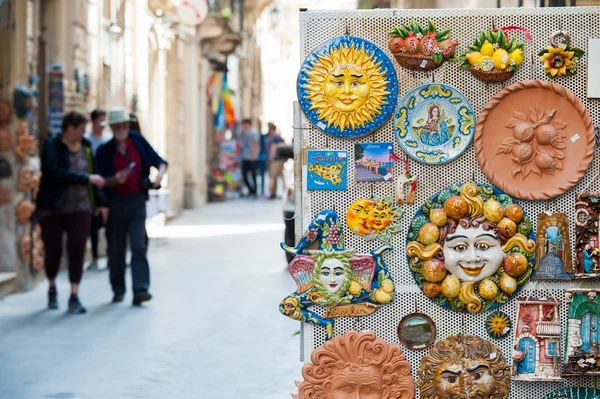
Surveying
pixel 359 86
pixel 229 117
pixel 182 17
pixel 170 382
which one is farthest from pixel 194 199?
pixel 359 86

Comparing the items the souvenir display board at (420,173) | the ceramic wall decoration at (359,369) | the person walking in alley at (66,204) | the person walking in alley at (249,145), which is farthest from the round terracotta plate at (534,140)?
the person walking in alley at (249,145)

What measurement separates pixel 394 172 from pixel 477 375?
0.92 meters

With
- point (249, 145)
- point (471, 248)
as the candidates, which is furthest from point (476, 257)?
point (249, 145)

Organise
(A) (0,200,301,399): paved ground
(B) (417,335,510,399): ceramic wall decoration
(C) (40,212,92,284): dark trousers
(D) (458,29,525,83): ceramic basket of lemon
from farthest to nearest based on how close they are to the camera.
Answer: (C) (40,212,92,284): dark trousers, (A) (0,200,301,399): paved ground, (B) (417,335,510,399): ceramic wall decoration, (D) (458,29,525,83): ceramic basket of lemon

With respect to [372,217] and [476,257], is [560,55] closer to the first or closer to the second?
[476,257]

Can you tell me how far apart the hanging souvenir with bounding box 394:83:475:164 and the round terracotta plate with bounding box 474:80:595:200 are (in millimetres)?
74

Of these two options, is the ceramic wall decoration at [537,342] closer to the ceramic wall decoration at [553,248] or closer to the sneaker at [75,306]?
the ceramic wall decoration at [553,248]

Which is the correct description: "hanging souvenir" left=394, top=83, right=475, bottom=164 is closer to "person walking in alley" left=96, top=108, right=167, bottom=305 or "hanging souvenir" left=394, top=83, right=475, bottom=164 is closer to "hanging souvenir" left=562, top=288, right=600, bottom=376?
"hanging souvenir" left=562, top=288, right=600, bottom=376

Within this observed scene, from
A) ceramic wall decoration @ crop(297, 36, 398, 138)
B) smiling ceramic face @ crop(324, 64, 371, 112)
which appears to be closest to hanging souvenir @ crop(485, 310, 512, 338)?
ceramic wall decoration @ crop(297, 36, 398, 138)

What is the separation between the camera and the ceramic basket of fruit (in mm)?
5355

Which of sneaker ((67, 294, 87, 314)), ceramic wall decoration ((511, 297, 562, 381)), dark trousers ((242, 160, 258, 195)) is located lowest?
dark trousers ((242, 160, 258, 195))

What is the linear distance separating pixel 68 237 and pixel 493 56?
6.31m

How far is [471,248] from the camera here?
545cm

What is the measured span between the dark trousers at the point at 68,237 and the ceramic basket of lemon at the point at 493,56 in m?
6.13
